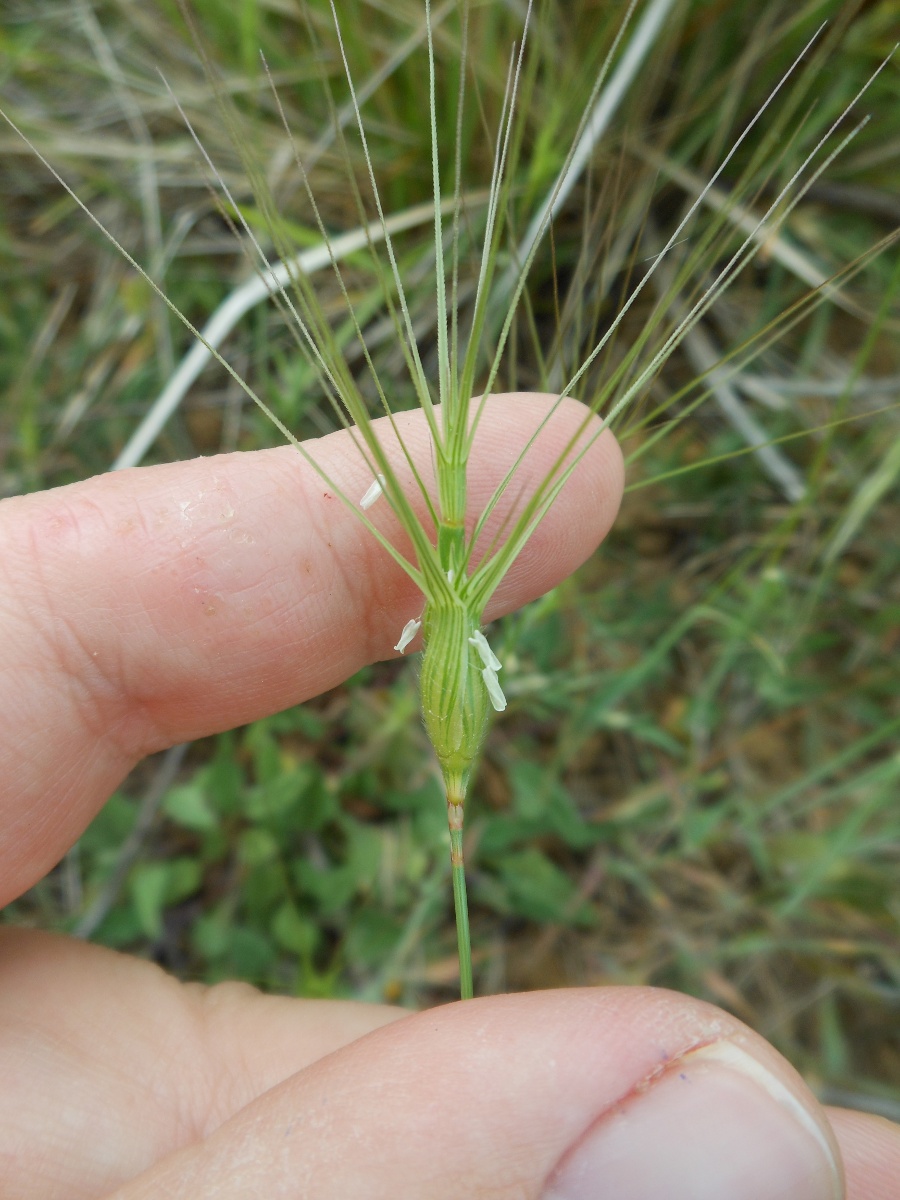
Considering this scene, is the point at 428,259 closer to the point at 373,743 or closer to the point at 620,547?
the point at 620,547

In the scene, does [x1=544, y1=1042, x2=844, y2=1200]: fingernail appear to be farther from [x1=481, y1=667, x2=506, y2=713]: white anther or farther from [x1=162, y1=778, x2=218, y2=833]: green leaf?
[x1=162, y1=778, x2=218, y2=833]: green leaf

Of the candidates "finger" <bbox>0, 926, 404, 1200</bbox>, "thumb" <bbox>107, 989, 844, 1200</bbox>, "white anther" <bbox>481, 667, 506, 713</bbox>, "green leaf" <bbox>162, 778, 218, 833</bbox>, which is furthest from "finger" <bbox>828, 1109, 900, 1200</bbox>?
"green leaf" <bbox>162, 778, 218, 833</bbox>

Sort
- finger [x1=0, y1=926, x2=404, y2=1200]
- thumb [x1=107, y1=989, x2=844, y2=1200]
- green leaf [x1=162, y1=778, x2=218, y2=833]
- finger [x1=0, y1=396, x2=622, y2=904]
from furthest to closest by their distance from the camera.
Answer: green leaf [x1=162, y1=778, x2=218, y2=833]
finger [x1=0, y1=396, x2=622, y2=904]
finger [x1=0, y1=926, x2=404, y2=1200]
thumb [x1=107, y1=989, x2=844, y2=1200]

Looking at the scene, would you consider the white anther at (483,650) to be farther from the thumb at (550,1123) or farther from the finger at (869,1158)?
the finger at (869,1158)

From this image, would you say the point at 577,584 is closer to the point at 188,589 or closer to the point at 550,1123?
the point at 188,589

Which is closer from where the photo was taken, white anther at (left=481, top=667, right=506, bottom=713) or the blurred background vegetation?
white anther at (left=481, top=667, right=506, bottom=713)

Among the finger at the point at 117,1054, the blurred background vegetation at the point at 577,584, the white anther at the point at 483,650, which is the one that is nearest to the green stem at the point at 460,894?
the white anther at the point at 483,650
